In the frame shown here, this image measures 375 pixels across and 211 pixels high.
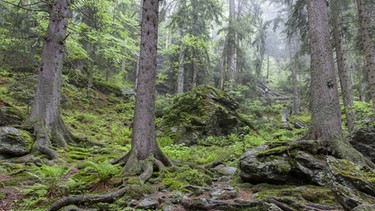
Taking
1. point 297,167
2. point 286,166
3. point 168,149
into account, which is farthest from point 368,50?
point 168,149

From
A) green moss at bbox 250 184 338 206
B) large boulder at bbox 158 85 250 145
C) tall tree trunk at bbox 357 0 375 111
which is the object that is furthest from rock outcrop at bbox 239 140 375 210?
large boulder at bbox 158 85 250 145

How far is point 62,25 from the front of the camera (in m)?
8.51

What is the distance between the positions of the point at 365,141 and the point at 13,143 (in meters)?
9.76

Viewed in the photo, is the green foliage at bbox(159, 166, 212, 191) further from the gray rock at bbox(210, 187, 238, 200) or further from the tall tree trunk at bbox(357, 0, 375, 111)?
the tall tree trunk at bbox(357, 0, 375, 111)

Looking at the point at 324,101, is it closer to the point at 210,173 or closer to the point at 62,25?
the point at 210,173

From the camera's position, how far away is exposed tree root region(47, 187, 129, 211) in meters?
3.58

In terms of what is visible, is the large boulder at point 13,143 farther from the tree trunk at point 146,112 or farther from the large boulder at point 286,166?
the large boulder at point 286,166

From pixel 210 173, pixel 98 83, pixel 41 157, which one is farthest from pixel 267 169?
pixel 98 83

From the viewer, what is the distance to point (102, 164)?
5020 mm

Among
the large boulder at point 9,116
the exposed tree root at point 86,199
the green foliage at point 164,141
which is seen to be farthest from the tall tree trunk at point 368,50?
the large boulder at point 9,116

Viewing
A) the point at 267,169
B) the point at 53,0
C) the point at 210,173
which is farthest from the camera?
the point at 53,0

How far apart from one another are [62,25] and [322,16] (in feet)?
27.8

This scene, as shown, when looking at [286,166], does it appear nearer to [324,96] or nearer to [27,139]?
[324,96]

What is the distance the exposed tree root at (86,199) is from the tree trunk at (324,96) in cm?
481
